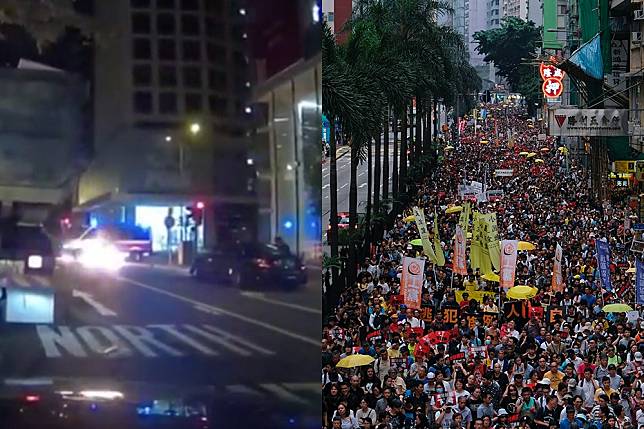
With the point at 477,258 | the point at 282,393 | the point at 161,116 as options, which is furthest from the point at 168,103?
the point at 477,258

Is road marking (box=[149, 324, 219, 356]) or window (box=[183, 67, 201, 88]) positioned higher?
window (box=[183, 67, 201, 88])

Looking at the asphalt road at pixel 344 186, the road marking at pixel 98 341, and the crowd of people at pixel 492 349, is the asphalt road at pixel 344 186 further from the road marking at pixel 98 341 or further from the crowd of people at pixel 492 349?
the road marking at pixel 98 341

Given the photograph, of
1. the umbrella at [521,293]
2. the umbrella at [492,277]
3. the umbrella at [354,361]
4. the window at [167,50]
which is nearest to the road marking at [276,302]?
the window at [167,50]

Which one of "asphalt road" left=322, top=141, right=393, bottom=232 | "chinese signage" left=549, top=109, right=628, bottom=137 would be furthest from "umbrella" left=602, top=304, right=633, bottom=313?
"chinese signage" left=549, top=109, right=628, bottom=137

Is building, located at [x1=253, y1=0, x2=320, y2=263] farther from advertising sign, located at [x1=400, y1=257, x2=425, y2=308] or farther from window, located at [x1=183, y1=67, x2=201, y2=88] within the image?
advertising sign, located at [x1=400, y1=257, x2=425, y2=308]

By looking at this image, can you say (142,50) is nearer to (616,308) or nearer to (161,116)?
(161,116)
